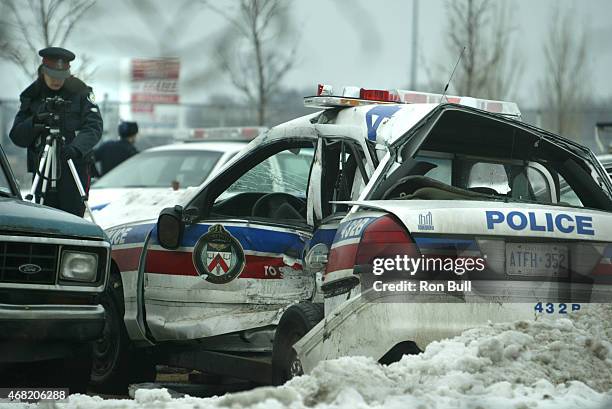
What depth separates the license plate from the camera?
4.22 meters

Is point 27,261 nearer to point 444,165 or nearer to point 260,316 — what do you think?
point 260,316

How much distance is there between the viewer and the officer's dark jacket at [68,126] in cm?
711

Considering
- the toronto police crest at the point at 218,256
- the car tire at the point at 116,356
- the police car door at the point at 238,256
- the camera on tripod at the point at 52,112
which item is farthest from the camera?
the camera on tripod at the point at 52,112

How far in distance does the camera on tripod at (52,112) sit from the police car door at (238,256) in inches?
63.9

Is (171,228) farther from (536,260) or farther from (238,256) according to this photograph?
(536,260)

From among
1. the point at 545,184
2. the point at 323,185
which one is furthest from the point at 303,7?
the point at 545,184

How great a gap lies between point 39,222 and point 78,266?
0.30 m

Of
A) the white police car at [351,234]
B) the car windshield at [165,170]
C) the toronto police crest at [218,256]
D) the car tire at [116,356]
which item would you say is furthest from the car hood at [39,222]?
the car windshield at [165,170]

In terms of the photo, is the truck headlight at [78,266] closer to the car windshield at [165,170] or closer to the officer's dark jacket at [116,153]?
the car windshield at [165,170]

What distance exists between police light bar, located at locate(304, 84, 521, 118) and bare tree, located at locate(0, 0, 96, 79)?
2.51 m

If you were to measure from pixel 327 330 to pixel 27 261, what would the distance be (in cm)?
142

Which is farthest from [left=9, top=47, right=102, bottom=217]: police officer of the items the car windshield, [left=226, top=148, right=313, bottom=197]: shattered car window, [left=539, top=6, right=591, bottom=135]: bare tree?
the car windshield

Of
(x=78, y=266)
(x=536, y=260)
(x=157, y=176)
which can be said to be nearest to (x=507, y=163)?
(x=536, y=260)

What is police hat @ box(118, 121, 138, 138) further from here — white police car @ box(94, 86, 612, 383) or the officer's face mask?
white police car @ box(94, 86, 612, 383)
